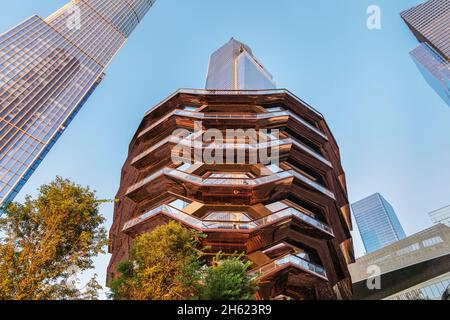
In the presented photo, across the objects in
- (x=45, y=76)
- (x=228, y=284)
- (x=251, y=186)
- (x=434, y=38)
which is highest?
(x=434, y=38)

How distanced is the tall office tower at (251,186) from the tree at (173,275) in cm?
1028

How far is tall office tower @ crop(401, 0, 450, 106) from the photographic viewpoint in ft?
423

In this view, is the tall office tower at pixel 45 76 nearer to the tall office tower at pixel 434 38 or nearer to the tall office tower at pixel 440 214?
the tall office tower at pixel 434 38

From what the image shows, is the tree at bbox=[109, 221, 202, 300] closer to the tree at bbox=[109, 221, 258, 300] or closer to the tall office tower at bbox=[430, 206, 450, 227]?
the tree at bbox=[109, 221, 258, 300]

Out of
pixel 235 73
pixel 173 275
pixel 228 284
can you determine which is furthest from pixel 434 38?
pixel 173 275

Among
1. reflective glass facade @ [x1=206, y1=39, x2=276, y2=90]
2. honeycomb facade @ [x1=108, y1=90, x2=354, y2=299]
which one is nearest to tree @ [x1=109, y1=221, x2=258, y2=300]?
honeycomb facade @ [x1=108, y1=90, x2=354, y2=299]

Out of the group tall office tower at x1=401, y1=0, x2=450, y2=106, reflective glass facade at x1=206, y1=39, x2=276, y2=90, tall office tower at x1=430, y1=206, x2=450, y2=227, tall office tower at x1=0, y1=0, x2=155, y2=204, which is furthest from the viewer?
tall office tower at x1=430, y1=206, x2=450, y2=227

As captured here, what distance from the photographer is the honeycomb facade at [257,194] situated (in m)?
26.0

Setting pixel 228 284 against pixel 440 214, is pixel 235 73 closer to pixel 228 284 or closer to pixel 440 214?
pixel 228 284

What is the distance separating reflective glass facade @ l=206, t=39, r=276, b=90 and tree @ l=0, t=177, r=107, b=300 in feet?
167

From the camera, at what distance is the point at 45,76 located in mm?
86812

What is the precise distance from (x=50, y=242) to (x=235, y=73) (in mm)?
62685
